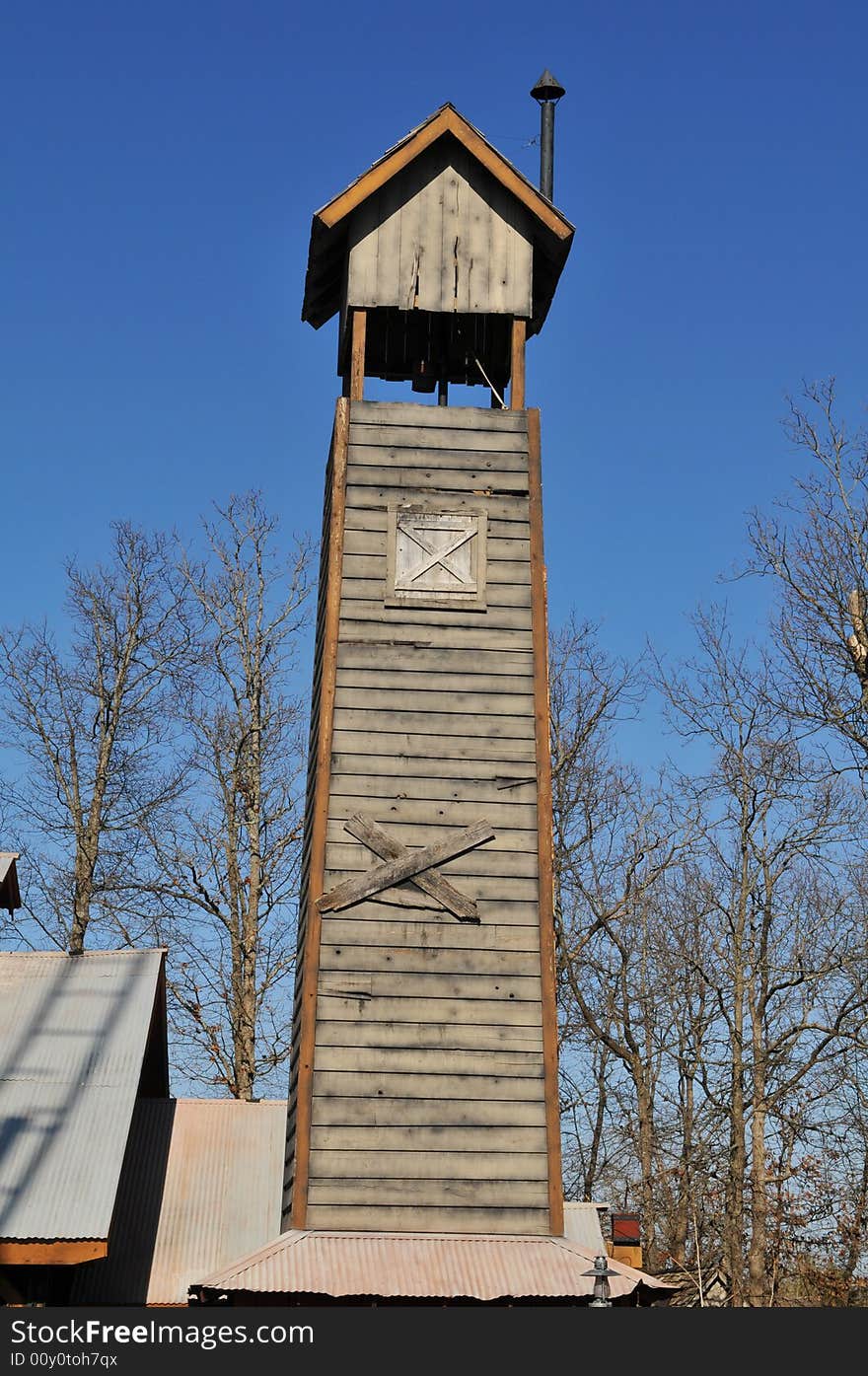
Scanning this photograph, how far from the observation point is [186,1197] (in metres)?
17.1

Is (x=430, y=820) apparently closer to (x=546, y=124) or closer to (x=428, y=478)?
(x=428, y=478)

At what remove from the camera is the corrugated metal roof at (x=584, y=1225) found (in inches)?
702

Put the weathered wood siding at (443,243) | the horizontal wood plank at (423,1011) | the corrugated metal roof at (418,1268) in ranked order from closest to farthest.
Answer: the corrugated metal roof at (418,1268)
the horizontal wood plank at (423,1011)
the weathered wood siding at (443,243)

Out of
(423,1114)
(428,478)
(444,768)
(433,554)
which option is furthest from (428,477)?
(423,1114)

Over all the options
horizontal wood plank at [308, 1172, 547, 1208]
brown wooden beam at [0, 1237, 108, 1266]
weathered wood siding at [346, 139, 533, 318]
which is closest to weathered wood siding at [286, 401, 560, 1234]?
horizontal wood plank at [308, 1172, 547, 1208]

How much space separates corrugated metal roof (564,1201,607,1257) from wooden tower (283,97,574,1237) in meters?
5.02

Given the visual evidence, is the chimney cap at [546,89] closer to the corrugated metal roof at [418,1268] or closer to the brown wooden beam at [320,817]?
the brown wooden beam at [320,817]

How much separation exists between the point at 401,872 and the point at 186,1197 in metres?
5.84

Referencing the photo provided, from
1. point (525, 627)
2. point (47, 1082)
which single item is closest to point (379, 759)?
point (525, 627)

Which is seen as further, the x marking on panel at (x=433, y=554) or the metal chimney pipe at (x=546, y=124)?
the metal chimney pipe at (x=546, y=124)

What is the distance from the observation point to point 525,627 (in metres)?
15.2

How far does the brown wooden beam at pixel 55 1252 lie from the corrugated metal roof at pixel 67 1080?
6 cm

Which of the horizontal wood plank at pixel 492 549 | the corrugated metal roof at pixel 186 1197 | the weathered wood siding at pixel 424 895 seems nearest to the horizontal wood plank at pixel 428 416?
the weathered wood siding at pixel 424 895
